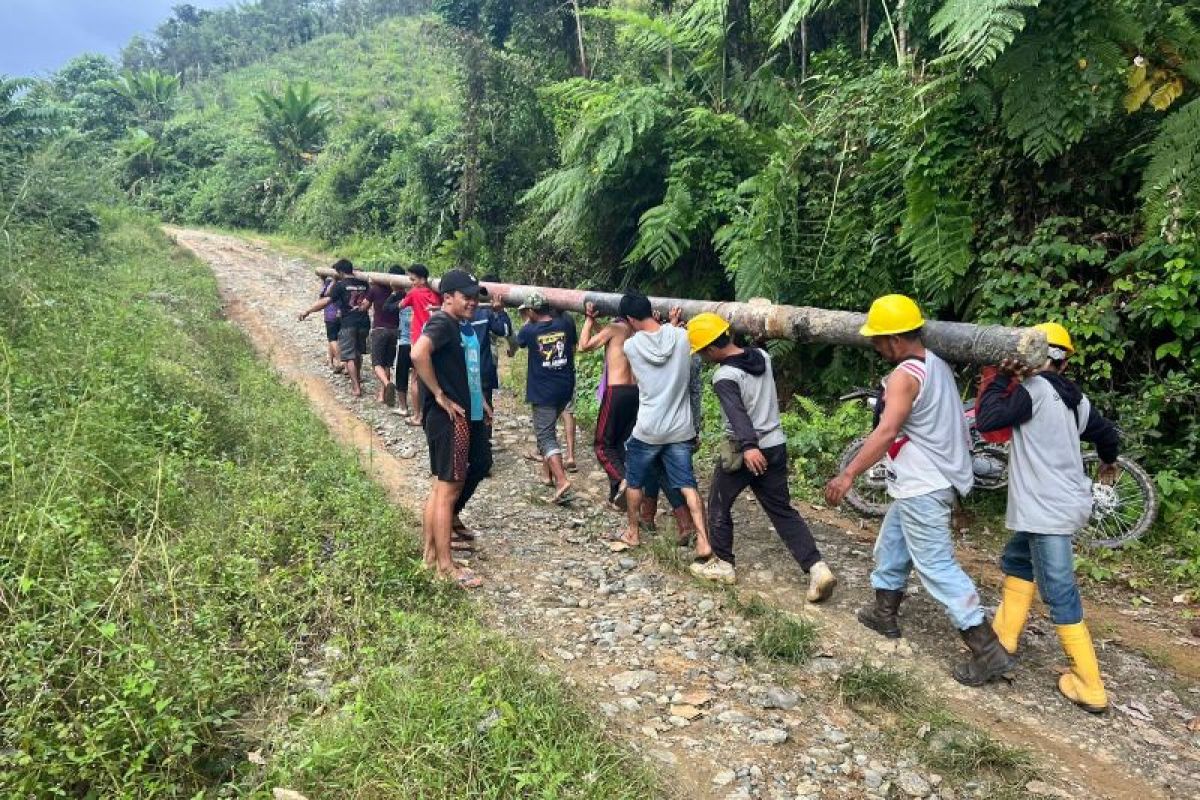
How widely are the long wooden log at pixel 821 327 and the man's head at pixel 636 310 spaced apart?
3.14 feet

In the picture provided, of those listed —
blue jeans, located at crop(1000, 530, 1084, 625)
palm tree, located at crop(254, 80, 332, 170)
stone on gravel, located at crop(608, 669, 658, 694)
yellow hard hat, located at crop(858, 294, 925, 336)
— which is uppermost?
palm tree, located at crop(254, 80, 332, 170)

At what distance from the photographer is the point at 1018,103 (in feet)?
17.5

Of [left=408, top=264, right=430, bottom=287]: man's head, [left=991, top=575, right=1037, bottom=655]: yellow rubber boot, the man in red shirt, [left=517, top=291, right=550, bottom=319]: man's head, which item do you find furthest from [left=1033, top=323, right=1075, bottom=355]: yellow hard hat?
[left=408, top=264, right=430, bottom=287]: man's head

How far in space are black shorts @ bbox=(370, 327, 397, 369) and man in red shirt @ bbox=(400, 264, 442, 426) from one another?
0.87m

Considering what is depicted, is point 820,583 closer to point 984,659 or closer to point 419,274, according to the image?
point 984,659

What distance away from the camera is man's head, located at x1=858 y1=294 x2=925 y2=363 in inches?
148

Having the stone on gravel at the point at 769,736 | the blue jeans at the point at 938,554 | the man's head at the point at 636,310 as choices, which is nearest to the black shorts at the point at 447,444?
the man's head at the point at 636,310

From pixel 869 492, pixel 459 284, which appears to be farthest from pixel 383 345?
pixel 869 492

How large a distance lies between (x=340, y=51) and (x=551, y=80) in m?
45.4

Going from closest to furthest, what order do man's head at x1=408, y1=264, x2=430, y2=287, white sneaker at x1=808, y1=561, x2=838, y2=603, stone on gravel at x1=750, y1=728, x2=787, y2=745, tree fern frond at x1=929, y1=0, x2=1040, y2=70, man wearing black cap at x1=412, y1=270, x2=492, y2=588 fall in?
1. stone on gravel at x1=750, y1=728, x2=787, y2=745
2. white sneaker at x1=808, y1=561, x2=838, y2=603
3. man wearing black cap at x1=412, y1=270, x2=492, y2=588
4. tree fern frond at x1=929, y1=0, x2=1040, y2=70
5. man's head at x1=408, y1=264, x2=430, y2=287

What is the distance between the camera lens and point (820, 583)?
14.7ft

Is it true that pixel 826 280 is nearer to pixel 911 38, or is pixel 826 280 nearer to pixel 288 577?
pixel 911 38

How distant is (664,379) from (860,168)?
3565 millimetres

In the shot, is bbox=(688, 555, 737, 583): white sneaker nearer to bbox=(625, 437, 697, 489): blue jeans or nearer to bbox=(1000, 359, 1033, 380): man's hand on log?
bbox=(625, 437, 697, 489): blue jeans
